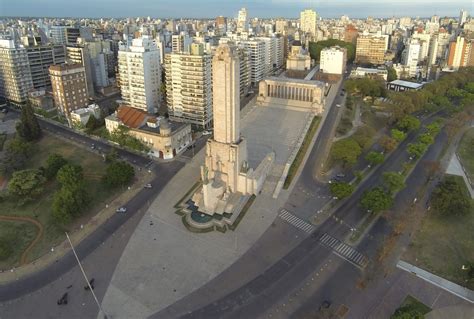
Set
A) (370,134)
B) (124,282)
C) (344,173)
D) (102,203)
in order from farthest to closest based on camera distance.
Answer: (370,134) → (344,173) → (102,203) → (124,282)

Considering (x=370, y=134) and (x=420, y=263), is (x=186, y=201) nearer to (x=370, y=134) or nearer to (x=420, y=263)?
(x=420, y=263)

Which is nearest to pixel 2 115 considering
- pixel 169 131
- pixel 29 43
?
pixel 29 43

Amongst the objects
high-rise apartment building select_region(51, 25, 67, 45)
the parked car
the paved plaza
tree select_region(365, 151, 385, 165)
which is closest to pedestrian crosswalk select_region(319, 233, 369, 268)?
the paved plaza

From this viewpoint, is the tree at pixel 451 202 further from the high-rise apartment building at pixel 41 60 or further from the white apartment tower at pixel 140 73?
the high-rise apartment building at pixel 41 60

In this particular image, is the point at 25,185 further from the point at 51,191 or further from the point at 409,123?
the point at 409,123

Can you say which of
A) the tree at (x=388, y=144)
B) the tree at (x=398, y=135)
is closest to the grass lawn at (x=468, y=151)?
the tree at (x=398, y=135)

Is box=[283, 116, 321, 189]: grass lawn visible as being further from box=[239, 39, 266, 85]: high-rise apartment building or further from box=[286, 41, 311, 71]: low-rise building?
box=[286, 41, 311, 71]: low-rise building
